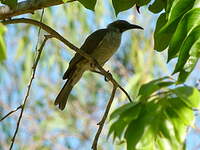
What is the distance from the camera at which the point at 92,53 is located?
490 centimetres

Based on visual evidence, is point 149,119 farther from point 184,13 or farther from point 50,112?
point 50,112

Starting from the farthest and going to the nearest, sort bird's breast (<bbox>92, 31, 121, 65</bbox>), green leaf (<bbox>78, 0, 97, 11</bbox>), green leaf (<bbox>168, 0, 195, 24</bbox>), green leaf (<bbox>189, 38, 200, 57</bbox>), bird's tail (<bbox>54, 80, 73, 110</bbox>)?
bird's breast (<bbox>92, 31, 121, 65</bbox>) < bird's tail (<bbox>54, 80, 73, 110</bbox>) < green leaf (<bbox>78, 0, 97, 11</bbox>) < green leaf (<bbox>168, 0, 195, 24</bbox>) < green leaf (<bbox>189, 38, 200, 57</bbox>)

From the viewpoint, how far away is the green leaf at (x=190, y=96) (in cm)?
153

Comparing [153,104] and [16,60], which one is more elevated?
[16,60]

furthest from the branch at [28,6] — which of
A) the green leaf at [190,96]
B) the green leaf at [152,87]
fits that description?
the green leaf at [190,96]

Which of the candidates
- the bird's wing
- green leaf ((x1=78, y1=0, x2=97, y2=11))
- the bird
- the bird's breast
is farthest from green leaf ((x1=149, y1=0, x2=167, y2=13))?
the bird's breast

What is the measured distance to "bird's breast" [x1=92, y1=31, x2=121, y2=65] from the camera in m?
4.91

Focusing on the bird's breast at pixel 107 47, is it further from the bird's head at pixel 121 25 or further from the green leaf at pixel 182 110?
the green leaf at pixel 182 110

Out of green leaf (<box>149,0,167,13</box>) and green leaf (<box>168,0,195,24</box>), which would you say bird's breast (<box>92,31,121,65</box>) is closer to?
green leaf (<box>149,0,167,13</box>)

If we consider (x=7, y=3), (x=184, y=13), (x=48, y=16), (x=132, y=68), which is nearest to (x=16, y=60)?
(x=48, y=16)

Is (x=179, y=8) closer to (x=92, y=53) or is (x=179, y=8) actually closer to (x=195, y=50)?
(x=195, y=50)

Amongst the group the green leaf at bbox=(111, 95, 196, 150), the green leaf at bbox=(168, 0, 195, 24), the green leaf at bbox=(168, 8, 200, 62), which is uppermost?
the green leaf at bbox=(168, 0, 195, 24)

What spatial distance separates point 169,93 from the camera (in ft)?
5.55

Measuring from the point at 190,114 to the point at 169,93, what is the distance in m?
0.16
